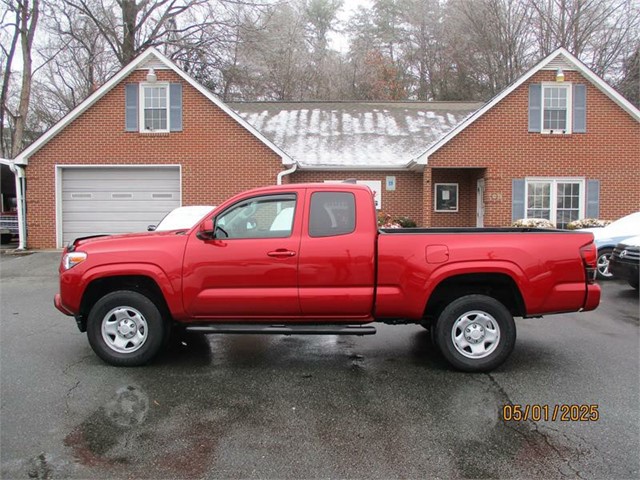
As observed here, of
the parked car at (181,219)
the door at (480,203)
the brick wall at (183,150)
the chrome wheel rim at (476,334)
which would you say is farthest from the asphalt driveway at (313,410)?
the door at (480,203)

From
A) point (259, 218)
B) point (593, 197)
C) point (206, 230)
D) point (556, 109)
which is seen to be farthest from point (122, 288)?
point (593, 197)

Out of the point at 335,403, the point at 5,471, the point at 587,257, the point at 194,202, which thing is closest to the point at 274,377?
the point at 335,403

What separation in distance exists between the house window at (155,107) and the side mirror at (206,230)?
1171cm

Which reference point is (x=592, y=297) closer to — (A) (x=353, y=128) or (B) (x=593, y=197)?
(B) (x=593, y=197)

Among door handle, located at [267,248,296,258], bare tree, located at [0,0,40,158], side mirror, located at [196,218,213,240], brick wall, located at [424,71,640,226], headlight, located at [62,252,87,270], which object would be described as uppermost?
bare tree, located at [0,0,40,158]

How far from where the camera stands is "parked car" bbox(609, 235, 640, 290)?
356 inches

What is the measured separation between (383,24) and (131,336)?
36.9m

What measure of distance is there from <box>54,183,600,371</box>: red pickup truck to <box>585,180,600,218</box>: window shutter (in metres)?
12.1

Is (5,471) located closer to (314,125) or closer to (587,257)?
(587,257)

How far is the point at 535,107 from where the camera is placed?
15688 mm

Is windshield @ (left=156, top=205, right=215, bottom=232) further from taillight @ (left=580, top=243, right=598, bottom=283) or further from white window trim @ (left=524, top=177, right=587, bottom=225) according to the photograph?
white window trim @ (left=524, top=177, right=587, bottom=225)

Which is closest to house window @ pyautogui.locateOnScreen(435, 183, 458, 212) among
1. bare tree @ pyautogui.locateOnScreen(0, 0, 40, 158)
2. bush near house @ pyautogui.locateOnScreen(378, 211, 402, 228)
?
bush near house @ pyautogui.locateOnScreen(378, 211, 402, 228)

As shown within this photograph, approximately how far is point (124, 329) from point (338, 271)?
226 cm

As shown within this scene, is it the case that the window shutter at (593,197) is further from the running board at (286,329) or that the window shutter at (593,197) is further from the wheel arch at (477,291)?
the running board at (286,329)
